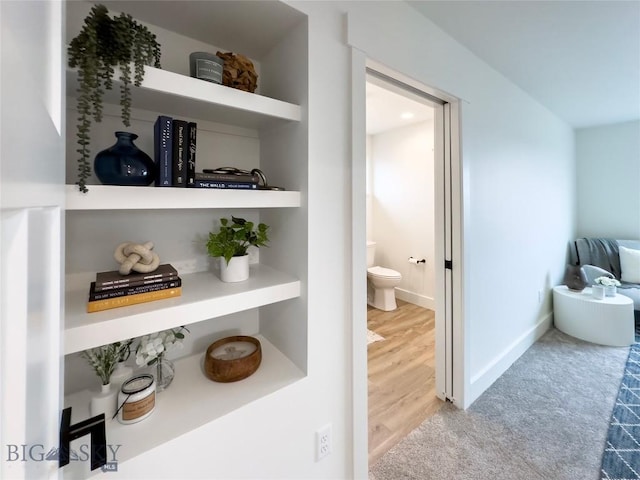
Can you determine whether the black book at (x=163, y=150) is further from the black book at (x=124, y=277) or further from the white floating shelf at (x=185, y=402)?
the white floating shelf at (x=185, y=402)

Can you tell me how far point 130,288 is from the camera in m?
0.86

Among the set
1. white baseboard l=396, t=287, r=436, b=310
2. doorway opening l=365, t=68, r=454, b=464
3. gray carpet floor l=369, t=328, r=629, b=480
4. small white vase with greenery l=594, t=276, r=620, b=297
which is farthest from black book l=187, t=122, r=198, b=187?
small white vase with greenery l=594, t=276, r=620, b=297

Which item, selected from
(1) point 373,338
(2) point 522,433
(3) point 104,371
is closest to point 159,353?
(3) point 104,371

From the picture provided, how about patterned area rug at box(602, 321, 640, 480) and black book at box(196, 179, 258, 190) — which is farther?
patterned area rug at box(602, 321, 640, 480)

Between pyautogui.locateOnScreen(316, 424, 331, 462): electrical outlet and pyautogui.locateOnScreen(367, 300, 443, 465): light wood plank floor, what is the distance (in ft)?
1.61

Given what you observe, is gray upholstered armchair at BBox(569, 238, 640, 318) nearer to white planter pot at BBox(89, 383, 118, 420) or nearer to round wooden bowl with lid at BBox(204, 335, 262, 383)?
round wooden bowl with lid at BBox(204, 335, 262, 383)

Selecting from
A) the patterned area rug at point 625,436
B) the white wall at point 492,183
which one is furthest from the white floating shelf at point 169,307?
the patterned area rug at point 625,436

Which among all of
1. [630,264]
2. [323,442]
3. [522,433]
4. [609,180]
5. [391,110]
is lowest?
[522,433]

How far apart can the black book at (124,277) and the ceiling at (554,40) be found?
1.64 meters

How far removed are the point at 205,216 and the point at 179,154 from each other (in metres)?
0.35

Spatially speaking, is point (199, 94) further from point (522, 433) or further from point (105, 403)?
point (522, 433)

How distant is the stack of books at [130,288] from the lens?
0.81 metres

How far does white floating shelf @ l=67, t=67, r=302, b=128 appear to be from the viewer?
2.68ft

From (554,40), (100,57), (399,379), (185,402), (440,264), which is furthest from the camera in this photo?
(399,379)
